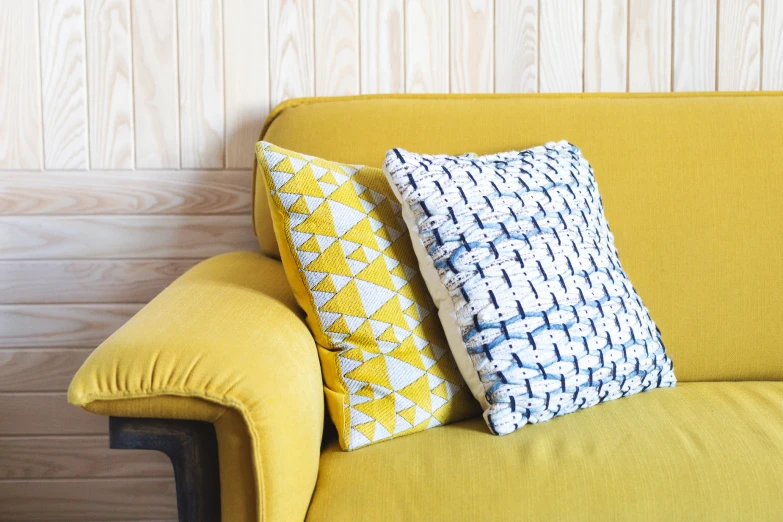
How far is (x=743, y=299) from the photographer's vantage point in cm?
120

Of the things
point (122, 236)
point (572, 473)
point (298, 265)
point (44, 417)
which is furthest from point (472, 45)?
point (44, 417)

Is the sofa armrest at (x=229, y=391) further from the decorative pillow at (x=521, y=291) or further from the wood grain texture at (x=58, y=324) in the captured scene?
the wood grain texture at (x=58, y=324)

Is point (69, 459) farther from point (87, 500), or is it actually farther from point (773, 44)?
point (773, 44)

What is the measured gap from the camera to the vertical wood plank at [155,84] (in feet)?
4.75

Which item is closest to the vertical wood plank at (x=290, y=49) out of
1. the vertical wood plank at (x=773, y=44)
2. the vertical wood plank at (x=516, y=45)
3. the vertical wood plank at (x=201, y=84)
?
the vertical wood plank at (x=201, y=84)

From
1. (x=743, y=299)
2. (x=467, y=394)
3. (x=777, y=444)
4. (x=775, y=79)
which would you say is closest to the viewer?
(x=777, y=444)

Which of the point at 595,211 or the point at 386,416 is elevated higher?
the point at 595,211

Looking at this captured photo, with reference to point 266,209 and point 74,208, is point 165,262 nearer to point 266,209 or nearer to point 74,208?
point 74,208

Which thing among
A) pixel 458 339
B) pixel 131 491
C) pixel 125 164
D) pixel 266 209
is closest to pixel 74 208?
pixel 125 164

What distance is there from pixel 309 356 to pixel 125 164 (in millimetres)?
793

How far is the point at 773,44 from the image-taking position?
1464mm

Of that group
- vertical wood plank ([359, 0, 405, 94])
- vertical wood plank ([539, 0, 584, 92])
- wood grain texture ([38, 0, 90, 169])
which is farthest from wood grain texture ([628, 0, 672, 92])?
wood grain texture ([38, 0, 90, 169])

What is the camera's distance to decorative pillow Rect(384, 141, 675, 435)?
0.93 metres

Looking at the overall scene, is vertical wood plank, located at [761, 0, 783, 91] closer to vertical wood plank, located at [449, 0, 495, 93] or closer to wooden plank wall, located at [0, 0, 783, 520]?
wooden plank wall, located at [0, 0, 783, 520]
